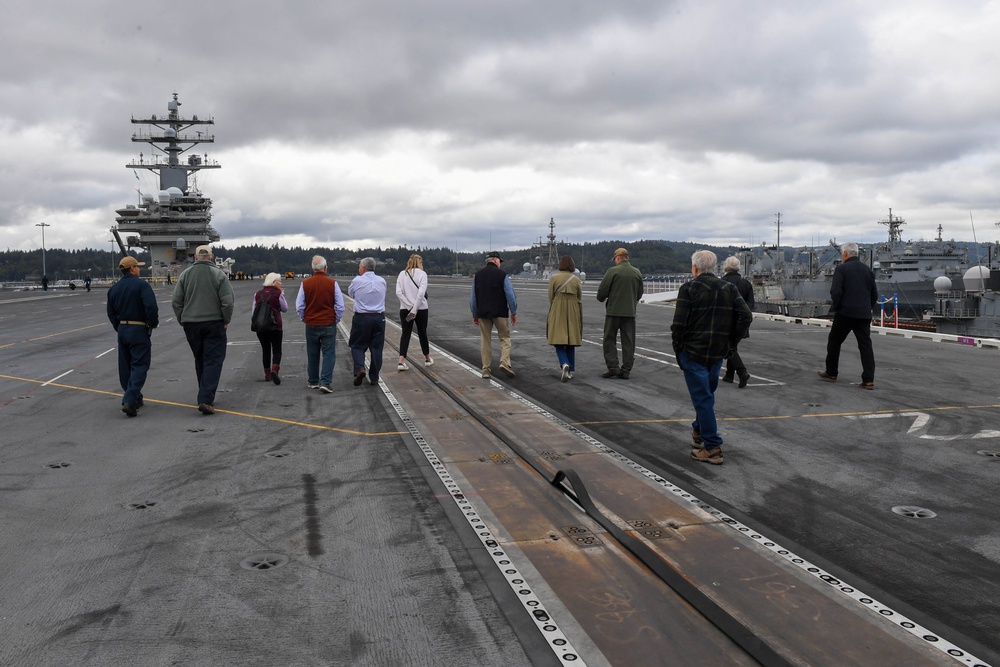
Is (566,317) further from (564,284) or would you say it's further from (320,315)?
(320,315)

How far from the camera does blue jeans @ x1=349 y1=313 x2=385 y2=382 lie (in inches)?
428

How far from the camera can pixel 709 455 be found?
256 inches

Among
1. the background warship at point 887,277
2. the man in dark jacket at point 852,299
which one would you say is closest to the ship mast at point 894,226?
the background warship at point 887,277

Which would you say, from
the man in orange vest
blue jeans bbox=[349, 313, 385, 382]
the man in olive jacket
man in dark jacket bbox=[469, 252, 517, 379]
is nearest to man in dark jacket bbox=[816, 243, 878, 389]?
the man in olive jacket

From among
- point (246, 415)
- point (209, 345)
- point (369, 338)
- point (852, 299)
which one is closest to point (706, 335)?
point (852, 299)

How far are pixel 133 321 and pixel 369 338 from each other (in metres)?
3.25

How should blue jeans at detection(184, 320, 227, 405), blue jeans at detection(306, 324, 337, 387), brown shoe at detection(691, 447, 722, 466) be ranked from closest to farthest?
brown shoe at detection(691, 447, 722, 466) → blue jeans at detection(184, 320, 227, 405) → blue jeans at detection(306, 324, 337, 387)

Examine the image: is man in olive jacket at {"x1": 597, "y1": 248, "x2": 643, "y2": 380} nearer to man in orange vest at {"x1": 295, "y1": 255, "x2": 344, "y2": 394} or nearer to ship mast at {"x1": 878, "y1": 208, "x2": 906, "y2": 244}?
man in orange vest at {"x1": 295, "y1": 255, "x2": 344, "y2": 394}

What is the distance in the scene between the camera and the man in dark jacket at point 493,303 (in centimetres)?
1146

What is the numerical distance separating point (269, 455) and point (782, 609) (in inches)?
189

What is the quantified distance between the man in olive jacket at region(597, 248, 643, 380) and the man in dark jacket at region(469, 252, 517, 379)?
1.50 m

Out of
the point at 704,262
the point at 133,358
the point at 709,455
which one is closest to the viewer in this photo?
the point at 709,455

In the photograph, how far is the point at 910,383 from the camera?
10852 millimetres

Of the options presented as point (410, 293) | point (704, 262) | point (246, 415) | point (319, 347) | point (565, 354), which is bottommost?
point (246, 415)
